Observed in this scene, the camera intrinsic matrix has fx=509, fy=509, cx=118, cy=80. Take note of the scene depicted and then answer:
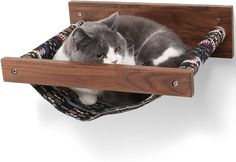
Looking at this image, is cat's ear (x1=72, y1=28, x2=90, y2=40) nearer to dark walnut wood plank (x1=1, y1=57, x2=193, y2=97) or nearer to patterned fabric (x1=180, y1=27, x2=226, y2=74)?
dark walnut wood plank (x1=1, y1=57, x2=193, y2=97)

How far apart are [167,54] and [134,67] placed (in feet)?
0.59

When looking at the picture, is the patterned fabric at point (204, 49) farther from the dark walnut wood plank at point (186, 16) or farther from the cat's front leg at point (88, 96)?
the cat's front leg at point (88, 96)

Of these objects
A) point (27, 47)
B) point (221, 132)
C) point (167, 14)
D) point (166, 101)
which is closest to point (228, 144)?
point (221, 132)

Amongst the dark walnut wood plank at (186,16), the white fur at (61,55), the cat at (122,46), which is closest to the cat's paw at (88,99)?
the cat at (122,46)

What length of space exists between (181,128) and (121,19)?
33cm

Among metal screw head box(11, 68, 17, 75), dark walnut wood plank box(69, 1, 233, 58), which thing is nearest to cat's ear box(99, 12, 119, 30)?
dark walnut wood plank box(69, 1, 233, 58)

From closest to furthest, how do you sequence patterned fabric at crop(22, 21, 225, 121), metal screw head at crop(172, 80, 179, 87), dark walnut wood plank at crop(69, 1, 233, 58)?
metal screw head at crop(172, 80, 179, 87), patterned fabric at crop(22, 21, 225, 121), dark walnut wood plank at crop(69, 1, 233, 58)

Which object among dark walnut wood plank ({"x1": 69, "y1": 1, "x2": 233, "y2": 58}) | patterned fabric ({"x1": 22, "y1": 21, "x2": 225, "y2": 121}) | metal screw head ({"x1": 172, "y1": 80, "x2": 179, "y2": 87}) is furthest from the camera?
dark walnut wood plank ({"x1": 69, "y1": 1, "x2": 233, "y2": 58})

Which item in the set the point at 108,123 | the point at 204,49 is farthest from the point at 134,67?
the point at 108,123

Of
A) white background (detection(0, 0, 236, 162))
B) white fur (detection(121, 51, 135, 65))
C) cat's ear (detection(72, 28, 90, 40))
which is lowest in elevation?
white background (detection(0, 0, 236, 162))

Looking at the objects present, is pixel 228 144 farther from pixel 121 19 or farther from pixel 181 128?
pixel 121 19

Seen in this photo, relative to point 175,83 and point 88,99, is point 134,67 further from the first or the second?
point 88,99

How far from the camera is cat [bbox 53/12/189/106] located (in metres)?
1.16

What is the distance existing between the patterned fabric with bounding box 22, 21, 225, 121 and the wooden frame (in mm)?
45
